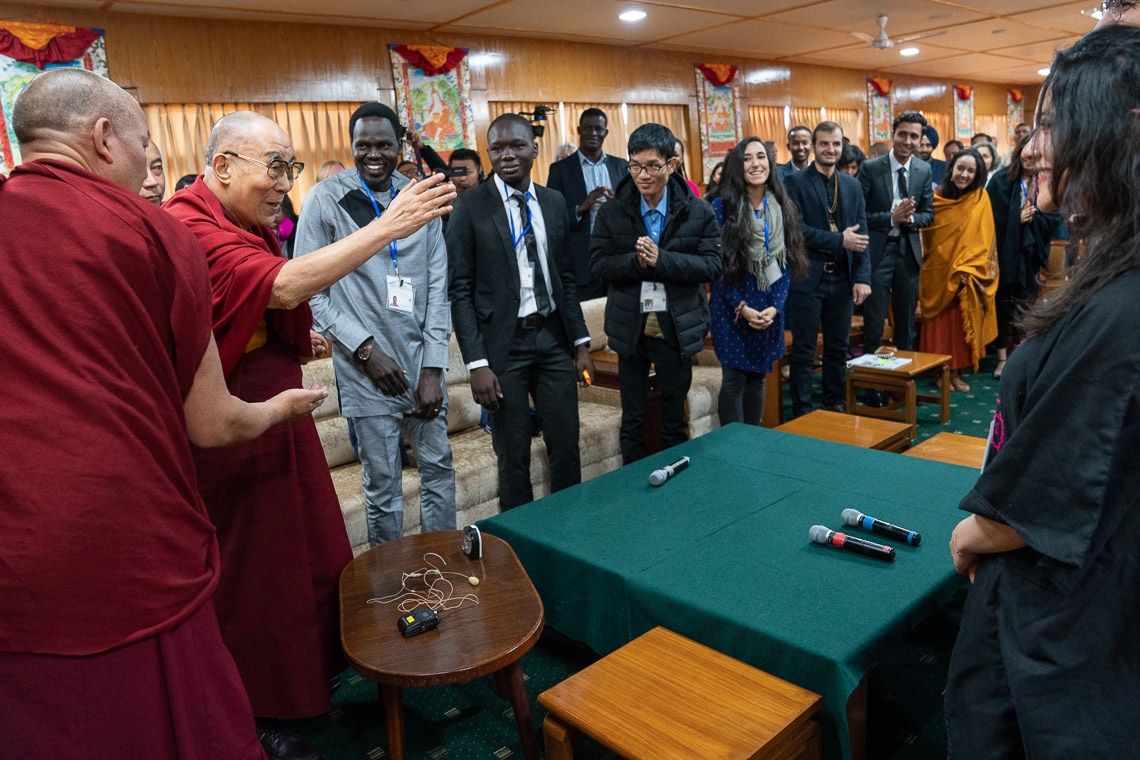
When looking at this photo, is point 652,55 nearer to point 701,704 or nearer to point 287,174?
point 287,174

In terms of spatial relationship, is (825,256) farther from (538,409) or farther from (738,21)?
(738,21)

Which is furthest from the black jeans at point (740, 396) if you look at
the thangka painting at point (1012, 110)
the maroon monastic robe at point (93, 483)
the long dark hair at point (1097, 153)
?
the thangka painting at point (1012, 110)

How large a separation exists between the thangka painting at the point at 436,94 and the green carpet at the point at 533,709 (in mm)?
4881

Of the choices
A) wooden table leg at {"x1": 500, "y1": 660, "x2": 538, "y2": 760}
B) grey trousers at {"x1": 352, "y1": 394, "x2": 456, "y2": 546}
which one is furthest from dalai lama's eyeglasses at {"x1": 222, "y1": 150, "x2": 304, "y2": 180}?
wooden table leg at {"x1": 500, "y1": 660, "x2": 538, "y2": 760}

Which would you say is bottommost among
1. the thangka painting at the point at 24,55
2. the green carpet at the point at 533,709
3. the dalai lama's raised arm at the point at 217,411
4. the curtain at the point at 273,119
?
the green carpet at the point at 533,709

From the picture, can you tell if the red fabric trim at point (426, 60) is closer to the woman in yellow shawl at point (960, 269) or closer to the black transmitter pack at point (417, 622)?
the woman in yellow shawl at point (960, 269)

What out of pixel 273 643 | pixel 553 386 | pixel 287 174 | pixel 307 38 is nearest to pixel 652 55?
pixel 307 38

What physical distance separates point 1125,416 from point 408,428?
2.06m

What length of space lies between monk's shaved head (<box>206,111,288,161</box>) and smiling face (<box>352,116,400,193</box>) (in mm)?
709

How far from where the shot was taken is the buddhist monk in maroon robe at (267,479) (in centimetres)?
163

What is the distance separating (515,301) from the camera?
2.73m

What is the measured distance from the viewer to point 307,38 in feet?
18.9

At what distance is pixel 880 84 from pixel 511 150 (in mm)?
9707

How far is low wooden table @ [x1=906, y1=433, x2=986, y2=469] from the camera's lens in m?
2.72
